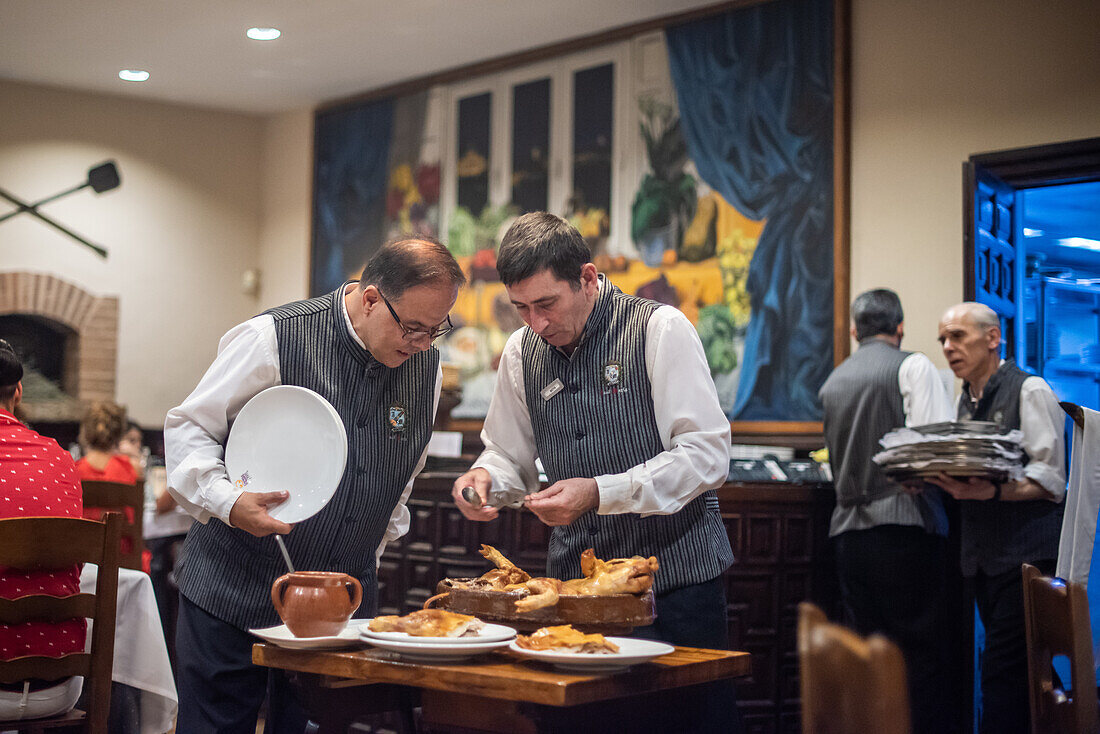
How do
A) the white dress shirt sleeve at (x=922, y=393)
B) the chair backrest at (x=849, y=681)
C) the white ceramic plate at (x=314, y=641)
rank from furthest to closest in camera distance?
the white dress shirt sleeve at (x=922, y=393)
the white ceramic plate at (x=314, y=641)
the chair backrest at (x=849, y=681)

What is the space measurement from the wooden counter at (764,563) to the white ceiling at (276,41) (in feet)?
10.7

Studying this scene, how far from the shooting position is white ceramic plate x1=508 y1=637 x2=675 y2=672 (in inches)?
67.2

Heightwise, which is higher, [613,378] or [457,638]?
[613,378]

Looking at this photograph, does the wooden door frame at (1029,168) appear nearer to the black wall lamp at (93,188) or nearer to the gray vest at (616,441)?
the gray vest at (616,441)

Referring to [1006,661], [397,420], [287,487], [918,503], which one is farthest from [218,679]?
[918,503]

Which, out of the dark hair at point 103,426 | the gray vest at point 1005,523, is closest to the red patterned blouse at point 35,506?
the dark hair at point 103,426

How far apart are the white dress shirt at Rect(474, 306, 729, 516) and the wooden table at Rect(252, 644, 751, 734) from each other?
35 cm

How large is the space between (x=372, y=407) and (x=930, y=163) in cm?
408

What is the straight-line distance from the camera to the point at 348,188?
27.9 feet

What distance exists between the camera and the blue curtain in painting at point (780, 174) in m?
5.93

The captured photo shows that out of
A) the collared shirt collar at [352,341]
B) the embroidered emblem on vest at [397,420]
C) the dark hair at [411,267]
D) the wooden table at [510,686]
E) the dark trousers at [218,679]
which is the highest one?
the dark hair at [411,267]

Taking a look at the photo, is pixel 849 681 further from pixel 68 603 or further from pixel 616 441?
pixel 68 603

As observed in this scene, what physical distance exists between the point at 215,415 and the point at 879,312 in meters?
3.21

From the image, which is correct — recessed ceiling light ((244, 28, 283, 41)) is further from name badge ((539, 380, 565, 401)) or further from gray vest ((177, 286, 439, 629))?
name badge ((539, 380, 565, 401))
